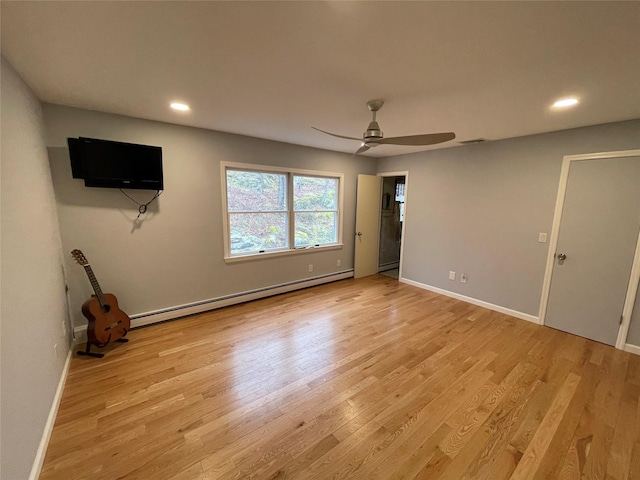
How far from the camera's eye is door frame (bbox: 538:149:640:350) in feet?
8.51

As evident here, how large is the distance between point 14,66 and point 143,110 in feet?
2.98

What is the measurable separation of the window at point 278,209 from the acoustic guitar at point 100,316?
1.33 metres

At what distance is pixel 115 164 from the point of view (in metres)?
2.59

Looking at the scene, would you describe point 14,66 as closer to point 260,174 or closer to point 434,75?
point 260,174

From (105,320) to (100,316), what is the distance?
62 mm

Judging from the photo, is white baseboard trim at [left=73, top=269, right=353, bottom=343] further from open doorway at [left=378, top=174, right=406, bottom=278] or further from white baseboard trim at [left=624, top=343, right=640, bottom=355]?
white baseboard trim at [left=624, top=343, right=640, bottom=355]

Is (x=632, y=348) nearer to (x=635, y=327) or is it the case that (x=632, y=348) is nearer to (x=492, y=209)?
(x=635, y=327)

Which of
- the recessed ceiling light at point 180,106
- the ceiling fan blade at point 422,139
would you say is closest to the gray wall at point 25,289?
the recessed ceiling light at point 180,106

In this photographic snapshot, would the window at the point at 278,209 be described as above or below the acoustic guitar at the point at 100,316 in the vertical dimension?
above

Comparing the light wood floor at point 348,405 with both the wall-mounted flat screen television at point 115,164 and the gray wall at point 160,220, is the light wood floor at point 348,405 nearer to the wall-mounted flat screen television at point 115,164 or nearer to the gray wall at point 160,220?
the gray wall at point 160,220

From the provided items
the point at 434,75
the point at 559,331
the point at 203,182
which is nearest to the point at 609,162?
the point at 559,331

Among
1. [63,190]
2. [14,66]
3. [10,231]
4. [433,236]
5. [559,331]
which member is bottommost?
[559,331]

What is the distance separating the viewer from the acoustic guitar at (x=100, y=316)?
242 centimetres

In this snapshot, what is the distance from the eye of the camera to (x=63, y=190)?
97.3 inches
